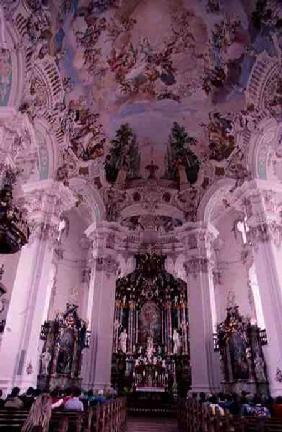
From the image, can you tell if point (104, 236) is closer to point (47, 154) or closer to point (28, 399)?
point (47, 154)

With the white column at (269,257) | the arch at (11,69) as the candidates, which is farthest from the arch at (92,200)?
the white column at (269,257)

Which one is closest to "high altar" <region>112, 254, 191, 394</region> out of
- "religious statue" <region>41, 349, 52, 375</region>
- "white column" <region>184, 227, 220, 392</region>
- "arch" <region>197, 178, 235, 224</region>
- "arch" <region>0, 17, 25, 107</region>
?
"white column" <region>184, 227, 220, 392</region>

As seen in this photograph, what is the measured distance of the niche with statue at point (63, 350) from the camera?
11.8 meters

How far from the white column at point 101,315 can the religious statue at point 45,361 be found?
1.51m

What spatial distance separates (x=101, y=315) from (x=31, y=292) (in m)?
4.26

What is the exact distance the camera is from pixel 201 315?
44.6 ft

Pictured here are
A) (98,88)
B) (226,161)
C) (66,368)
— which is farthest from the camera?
(226,161)

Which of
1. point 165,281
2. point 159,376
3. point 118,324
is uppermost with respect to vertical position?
point 165,281

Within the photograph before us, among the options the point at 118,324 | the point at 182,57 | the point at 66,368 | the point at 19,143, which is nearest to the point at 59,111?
the point at 19,143

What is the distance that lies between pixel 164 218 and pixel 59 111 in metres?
8.74

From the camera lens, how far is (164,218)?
61.2ft

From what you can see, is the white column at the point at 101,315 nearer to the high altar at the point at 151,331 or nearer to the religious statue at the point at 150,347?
the high altar at the point at 151,331

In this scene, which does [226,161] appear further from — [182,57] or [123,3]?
[123,3]

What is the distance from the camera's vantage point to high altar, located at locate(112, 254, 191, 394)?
49.6 ft
